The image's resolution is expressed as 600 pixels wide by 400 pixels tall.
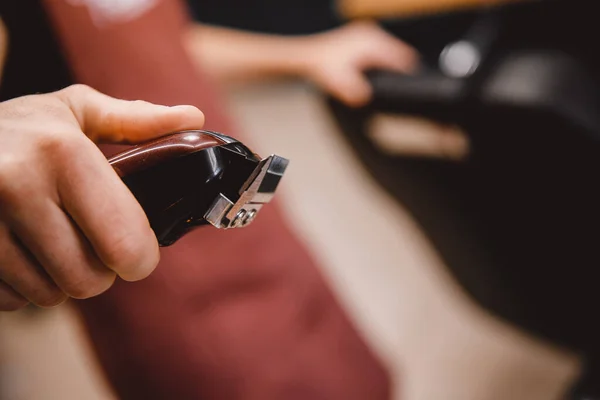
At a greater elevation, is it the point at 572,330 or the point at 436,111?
the point at 436,111

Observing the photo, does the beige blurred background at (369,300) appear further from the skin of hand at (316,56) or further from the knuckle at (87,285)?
the knuckle at (87,285)

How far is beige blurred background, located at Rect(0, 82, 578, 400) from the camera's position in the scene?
1.07 metres

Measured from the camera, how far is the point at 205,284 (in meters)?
0.64

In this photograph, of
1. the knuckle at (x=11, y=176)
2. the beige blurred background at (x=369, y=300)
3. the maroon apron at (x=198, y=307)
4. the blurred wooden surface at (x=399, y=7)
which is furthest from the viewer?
the beige blurred background at (x=369, y=300)

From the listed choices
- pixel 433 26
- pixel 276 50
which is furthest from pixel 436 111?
pixel 276 50

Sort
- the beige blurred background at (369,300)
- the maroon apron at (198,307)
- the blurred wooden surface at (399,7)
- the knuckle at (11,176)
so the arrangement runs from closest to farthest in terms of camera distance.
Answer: the knuckle at (11,176) < the maroon apron at (198,307) < the blurred wooden surface at (399,7) < the beige blurred background at (369,300)

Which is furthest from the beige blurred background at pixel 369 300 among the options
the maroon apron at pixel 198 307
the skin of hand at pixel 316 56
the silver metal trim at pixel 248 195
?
the silver metal trim at pixel 248 195

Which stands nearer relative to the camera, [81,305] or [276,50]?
[81,305]

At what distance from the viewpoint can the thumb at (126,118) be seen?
0.22m

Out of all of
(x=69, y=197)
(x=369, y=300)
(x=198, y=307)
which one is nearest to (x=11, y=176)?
(x=69, y=197)

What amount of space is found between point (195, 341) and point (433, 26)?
28.2 inches

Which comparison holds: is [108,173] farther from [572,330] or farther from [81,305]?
[572,330]

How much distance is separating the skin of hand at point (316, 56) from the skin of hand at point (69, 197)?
635 millimetres

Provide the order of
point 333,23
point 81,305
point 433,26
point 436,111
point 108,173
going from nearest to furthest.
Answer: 1. point 108,173
2. point 81,305
3. point 436,111
4. point 433,26
5. point 333,23
